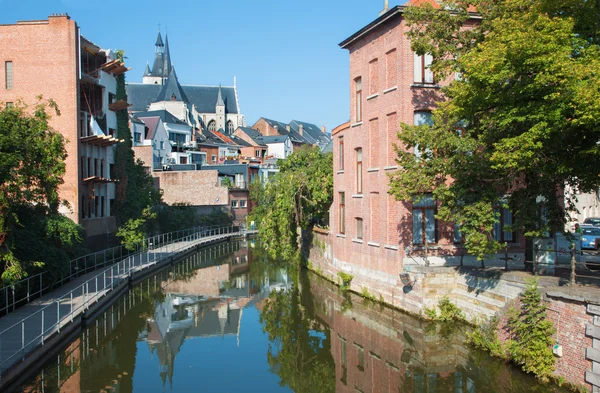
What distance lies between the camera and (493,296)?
1897 cm

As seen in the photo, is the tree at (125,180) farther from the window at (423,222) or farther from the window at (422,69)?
the window at (423,222)

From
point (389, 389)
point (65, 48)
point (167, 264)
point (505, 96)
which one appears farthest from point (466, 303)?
point (65, 48)

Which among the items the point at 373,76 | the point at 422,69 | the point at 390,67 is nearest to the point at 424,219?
the point at 422,69

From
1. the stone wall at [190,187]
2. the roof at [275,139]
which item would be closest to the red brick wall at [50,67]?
the stone wall at [190,187]

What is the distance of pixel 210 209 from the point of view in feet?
212

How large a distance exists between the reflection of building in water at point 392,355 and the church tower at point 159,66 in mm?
123561

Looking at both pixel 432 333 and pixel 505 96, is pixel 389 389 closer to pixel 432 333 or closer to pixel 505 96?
pixel 432 333

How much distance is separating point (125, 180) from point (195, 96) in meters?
93.3

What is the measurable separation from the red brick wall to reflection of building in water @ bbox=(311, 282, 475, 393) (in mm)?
19922

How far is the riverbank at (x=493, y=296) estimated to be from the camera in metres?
14.1

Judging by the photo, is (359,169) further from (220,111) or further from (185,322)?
(220,111)

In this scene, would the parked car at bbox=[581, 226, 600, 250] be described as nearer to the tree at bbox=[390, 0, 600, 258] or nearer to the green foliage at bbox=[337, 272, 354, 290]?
the green foliage at bbox=[337, 272, 354, 290]

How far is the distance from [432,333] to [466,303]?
156 cm

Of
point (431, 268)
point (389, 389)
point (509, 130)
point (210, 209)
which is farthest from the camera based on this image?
point (210, 209)
